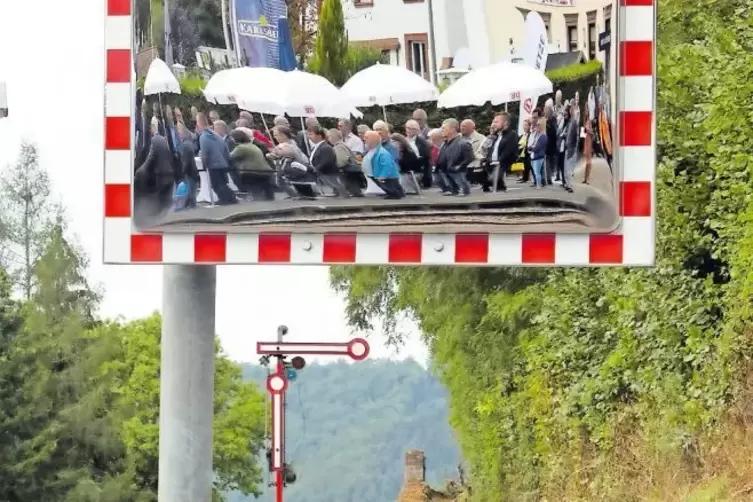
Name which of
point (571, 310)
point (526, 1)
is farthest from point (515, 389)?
point (526, 1)

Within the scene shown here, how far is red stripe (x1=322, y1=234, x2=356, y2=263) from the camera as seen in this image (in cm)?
864

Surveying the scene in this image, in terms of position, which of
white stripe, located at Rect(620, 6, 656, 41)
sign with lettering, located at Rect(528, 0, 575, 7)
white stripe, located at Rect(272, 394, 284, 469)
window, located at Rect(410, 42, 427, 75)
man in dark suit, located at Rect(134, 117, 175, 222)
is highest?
sign with lettering, located at Rect(528, 0, 575, 7)

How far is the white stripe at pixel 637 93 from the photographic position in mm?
8516

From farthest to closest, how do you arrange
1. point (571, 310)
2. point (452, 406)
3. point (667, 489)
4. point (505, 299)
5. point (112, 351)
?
1. point (112, 351)
2. point (452, 406)
3. point (505, 299)
4. point (571, 310)
5. point (667, 489)

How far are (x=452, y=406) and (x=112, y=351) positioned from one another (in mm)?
43617

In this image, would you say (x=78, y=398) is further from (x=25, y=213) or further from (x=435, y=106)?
(x=435, y=106)

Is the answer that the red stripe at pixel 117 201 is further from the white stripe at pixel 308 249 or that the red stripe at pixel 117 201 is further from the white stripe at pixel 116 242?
the white stripe at pixel 308 249

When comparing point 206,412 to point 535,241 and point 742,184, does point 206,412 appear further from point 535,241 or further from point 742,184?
point 742,184

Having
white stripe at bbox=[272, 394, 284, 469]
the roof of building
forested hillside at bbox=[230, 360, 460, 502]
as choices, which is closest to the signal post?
white stripe at bbox=[272, 394, 284, 469]

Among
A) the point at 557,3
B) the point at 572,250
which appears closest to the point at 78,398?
the point at 557,3

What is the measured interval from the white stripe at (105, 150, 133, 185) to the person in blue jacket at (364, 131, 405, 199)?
1.07m

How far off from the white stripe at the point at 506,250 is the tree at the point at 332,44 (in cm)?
103

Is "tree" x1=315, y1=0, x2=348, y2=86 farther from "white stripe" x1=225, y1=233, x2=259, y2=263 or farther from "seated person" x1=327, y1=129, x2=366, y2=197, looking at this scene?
"white stripe" x1=225, y1=233, x2=259, y2=263

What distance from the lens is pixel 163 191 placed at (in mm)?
8812
